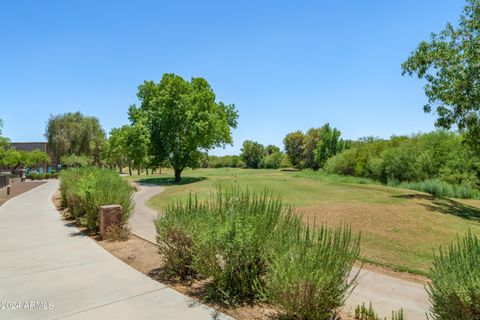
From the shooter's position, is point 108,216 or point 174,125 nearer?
point 108,216

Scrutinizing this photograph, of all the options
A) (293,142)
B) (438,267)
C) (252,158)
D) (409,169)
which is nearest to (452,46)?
(409,169)

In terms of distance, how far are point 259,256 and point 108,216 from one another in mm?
5544

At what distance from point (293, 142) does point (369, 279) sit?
69.2m

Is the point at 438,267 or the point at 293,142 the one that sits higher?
the point at 293,142

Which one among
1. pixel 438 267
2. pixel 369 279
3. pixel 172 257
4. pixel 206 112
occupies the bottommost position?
pixel 369 279

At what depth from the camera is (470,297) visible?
10.2ft

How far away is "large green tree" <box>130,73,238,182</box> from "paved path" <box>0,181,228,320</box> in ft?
74.0

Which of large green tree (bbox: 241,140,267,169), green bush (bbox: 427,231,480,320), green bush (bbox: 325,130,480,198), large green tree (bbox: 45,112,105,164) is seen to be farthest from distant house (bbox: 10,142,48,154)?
green bush (bbox: 427,231,480,320)

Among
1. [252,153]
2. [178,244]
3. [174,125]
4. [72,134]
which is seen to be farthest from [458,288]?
[252,153]

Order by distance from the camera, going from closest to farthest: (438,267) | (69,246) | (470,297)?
(470,297) < (438,267) < (69,246)

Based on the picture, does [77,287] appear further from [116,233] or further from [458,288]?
[458,288]

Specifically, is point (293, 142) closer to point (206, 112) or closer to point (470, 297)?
point (206, 112)

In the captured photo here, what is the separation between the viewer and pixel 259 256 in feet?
15.6

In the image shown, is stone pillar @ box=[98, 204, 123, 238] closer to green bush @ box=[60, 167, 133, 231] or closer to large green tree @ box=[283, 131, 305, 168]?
green bush @ box=[60, 167, 133, 231]
